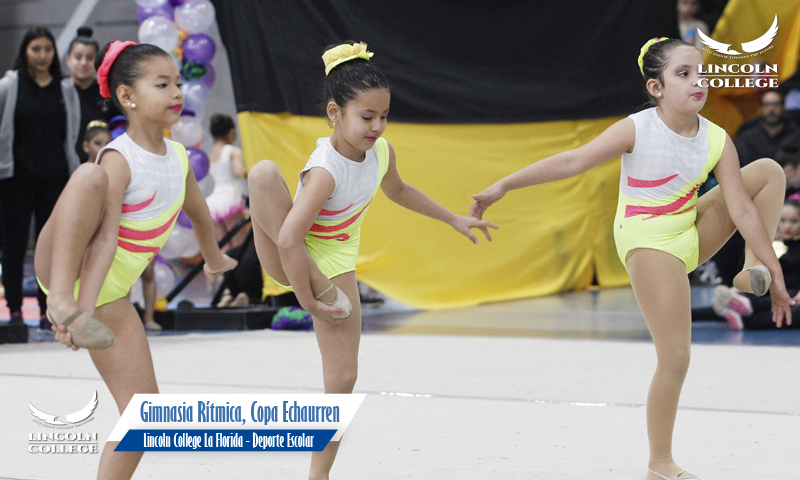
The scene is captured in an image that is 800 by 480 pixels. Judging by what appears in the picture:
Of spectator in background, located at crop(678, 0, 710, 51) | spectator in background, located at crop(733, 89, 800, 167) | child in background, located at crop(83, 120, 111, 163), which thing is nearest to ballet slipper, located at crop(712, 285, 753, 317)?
spectator in background, located at crop(733, 89, 800, 167)

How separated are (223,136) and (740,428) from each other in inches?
203

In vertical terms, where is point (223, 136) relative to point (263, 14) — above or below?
below

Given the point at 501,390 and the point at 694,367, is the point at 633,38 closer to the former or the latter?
the point at 694,367

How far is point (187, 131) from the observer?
6.39 m

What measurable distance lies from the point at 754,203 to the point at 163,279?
4812mm

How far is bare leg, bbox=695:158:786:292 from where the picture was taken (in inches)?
106

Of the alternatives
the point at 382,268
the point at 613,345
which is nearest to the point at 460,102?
the point at 382,268

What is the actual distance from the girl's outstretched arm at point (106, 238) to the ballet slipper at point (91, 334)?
75 mm

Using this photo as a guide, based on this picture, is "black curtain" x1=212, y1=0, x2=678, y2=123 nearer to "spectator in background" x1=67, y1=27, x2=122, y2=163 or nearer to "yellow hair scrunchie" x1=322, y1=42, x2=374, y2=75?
"spectator in background" x1=67, y1=27, x2=122, y2=163

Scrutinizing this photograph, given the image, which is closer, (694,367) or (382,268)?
(694,367)

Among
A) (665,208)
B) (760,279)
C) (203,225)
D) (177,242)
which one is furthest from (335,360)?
(177,242)

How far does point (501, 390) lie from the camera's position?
4152 millimetres

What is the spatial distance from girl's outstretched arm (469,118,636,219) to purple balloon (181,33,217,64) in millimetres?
4288

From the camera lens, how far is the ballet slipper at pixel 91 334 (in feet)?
6.91
